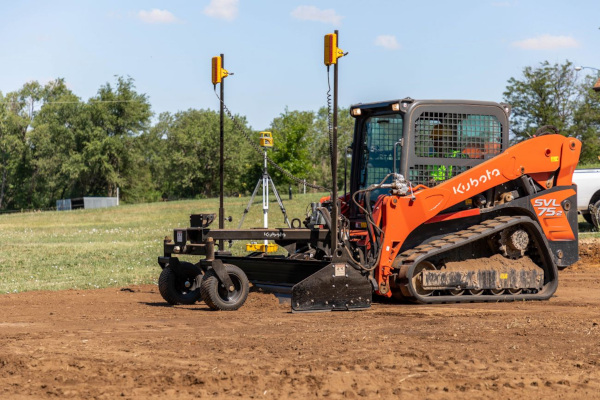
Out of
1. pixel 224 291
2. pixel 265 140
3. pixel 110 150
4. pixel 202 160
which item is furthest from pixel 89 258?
pixel 202 160

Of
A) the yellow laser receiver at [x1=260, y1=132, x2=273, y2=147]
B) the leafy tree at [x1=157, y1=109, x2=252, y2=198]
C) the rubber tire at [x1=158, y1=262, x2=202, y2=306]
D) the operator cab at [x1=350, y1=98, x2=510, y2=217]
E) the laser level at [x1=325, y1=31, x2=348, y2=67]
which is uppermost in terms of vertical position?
the leafy tree at [x1=157, y1=109, x2=252, y2=198]

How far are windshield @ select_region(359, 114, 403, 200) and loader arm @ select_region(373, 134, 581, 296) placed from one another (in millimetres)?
986

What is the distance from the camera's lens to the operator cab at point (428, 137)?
1161 centimetres

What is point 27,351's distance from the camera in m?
7.29

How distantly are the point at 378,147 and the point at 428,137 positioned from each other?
38.4 inches

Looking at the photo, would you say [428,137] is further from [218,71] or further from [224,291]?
[224,291]

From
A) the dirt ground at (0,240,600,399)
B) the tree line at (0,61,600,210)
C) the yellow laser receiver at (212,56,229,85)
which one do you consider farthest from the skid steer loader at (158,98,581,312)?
the tree line at (0,61,600,210)

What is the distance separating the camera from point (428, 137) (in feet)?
38.5

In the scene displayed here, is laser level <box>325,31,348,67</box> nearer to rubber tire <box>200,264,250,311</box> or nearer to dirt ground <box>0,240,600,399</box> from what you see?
rubber tire <box>200,264,250,311</box>

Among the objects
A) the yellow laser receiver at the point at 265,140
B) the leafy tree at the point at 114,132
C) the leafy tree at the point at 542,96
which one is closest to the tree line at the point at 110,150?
the leafy tree at the point at 114,132

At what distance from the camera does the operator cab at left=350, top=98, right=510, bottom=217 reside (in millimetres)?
11609

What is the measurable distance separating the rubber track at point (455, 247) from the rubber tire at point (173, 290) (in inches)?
113

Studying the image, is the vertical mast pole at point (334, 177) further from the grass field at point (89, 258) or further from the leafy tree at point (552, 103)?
the leafy tree at point (552, 103)

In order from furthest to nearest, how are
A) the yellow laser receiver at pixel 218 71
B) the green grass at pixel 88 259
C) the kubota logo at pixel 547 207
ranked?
1. the green grass at pixel 88 259
2. the yellow laser receiver at pixel 218 71
3. the kubota logo at pixel 547 207
